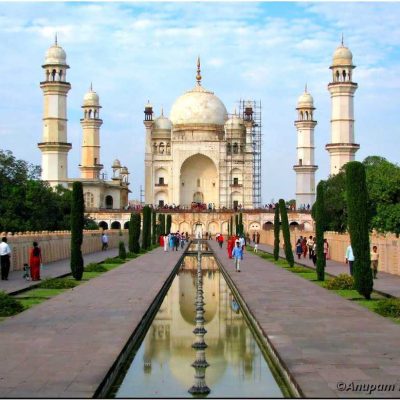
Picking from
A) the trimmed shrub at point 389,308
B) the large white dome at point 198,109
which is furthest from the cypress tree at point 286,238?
the large white dome at point 198,109

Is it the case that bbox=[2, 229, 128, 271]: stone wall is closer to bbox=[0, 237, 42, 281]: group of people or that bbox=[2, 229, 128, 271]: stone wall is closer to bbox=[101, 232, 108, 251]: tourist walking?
bbox=[101, 232, 108, 251]: tourist walking

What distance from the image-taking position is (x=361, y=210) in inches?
498

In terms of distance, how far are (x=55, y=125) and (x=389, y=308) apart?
140ft

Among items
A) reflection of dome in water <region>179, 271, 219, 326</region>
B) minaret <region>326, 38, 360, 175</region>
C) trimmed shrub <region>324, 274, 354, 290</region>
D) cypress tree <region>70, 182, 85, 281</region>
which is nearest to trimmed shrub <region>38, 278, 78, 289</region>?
cypress tree <region>70, 182, 85, 281</region>

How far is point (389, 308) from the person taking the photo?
10.3 m

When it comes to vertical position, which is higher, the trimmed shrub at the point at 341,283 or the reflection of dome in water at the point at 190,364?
the trimmed shrub at the point at 341,283

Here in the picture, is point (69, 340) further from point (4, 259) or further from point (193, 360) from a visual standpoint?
point (4, 259)

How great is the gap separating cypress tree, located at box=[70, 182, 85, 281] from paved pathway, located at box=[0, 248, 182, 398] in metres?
1.88

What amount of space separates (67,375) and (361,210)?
749 centimetres

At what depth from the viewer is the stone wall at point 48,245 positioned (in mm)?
19109

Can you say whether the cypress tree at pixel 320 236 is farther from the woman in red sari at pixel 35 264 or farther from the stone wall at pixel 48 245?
the stone wall at pixel 48 245

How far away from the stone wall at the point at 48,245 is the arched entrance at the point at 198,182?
29.7 metres

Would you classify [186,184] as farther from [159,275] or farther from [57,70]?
[159,275]

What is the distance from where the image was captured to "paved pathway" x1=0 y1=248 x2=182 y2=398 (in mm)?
5910
